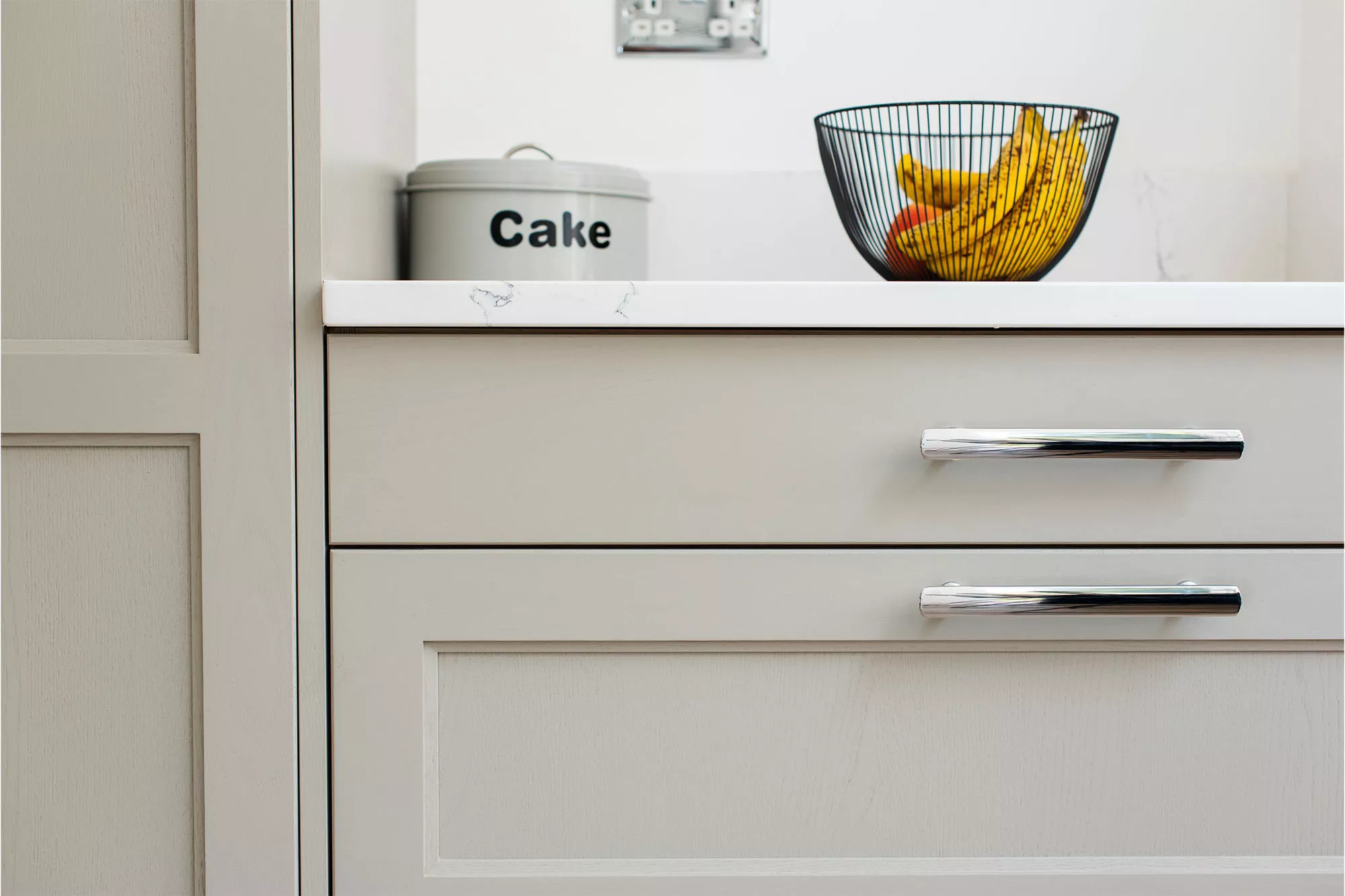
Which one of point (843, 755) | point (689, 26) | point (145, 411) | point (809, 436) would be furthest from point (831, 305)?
point (689, 26)

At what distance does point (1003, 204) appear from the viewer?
799 millimetres

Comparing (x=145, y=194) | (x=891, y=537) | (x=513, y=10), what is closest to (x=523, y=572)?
(x=891, y=537)

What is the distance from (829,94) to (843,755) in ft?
2.44

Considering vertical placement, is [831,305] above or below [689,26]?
below

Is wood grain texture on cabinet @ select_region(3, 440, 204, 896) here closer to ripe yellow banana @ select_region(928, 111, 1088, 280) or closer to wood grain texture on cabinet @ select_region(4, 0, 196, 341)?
wood grain texture on cabinet @ select_region(4, 0, 196, 341)

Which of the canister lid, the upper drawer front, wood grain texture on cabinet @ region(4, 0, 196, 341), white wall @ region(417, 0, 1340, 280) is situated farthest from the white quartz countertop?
white wall @ region(417, 0, 1340, 280)

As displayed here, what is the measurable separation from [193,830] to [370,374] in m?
0.34

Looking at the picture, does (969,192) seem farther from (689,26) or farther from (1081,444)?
(689,26)

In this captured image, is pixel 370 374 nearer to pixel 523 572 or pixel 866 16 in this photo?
pixel 523 572

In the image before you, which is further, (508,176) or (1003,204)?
(508,176)

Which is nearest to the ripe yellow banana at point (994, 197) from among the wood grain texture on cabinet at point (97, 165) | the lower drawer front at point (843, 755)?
the lower drawer front at point (843, 755)

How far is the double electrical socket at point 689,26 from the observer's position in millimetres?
1118

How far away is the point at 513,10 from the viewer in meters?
1.12

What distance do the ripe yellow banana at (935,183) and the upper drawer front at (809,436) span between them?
0.17 metres
